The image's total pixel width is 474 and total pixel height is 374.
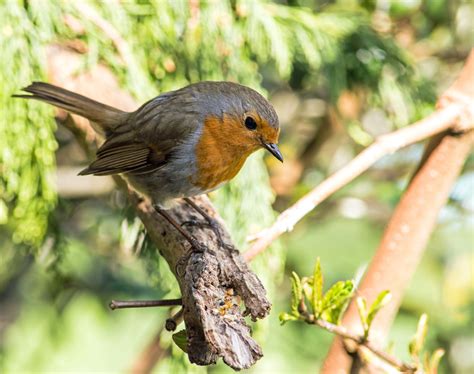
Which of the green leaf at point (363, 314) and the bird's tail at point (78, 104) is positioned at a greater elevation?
the green leaf at point (363, 314)

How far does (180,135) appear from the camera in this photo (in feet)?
8.16

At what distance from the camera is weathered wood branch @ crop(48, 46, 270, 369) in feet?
4.84

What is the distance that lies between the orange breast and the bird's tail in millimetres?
300

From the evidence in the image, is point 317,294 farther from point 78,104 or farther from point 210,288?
point 78,104

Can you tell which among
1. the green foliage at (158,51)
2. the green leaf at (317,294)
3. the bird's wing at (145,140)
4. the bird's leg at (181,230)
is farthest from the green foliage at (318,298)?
the green foliage at (158,51)

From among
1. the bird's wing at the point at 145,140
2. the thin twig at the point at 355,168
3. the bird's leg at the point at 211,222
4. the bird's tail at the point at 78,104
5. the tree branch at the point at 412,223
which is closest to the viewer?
the thin twig at the point at 355,168

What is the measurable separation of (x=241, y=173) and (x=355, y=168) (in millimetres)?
645

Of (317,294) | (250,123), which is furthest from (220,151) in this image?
(317,294)

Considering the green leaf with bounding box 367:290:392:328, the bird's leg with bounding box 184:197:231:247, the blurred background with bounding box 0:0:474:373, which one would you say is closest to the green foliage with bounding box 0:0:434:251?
the blurred background with bounding box 0:0:474:373

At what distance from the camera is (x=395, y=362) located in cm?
178

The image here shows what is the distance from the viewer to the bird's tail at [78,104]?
232 centimetres

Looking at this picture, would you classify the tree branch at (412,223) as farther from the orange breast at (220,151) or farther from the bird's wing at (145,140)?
the bird's wing at (145,140)

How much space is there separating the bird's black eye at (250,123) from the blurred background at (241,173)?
0.90 ft

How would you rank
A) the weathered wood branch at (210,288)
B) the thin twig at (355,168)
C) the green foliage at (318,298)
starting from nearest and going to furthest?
the weathered wood branch at (210,288), the green foliage at (318,298), the thin twig at (355,168)
